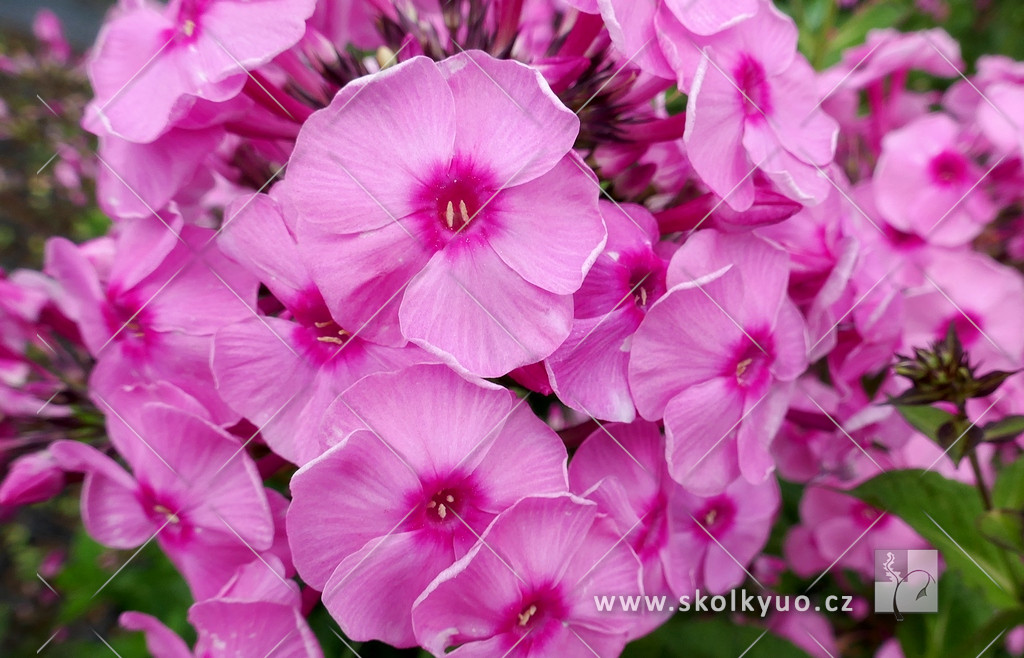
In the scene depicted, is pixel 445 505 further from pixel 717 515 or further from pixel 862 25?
pixel 862 25

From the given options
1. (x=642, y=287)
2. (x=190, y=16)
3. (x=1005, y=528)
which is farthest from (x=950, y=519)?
(x=190, y=16)

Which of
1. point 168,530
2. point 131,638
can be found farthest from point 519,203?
point 131,638

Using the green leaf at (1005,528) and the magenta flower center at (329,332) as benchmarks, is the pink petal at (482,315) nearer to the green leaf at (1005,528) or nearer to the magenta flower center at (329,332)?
the magenta flower center at (329,332)

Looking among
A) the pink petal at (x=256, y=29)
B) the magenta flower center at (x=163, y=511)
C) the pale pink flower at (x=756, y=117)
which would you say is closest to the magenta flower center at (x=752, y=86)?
the pale pink flower at (x=756, y=117)

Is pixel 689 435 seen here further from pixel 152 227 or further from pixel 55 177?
pixel 55 177

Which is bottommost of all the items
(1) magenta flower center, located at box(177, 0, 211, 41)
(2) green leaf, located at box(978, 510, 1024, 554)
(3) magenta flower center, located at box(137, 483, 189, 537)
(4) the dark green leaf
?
(2) green leaf, located at box(978, 510, 1024, 554)

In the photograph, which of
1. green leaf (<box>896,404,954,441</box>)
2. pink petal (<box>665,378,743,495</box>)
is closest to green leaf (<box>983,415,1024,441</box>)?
green leaf (<box>896,404,954,441</box>)
